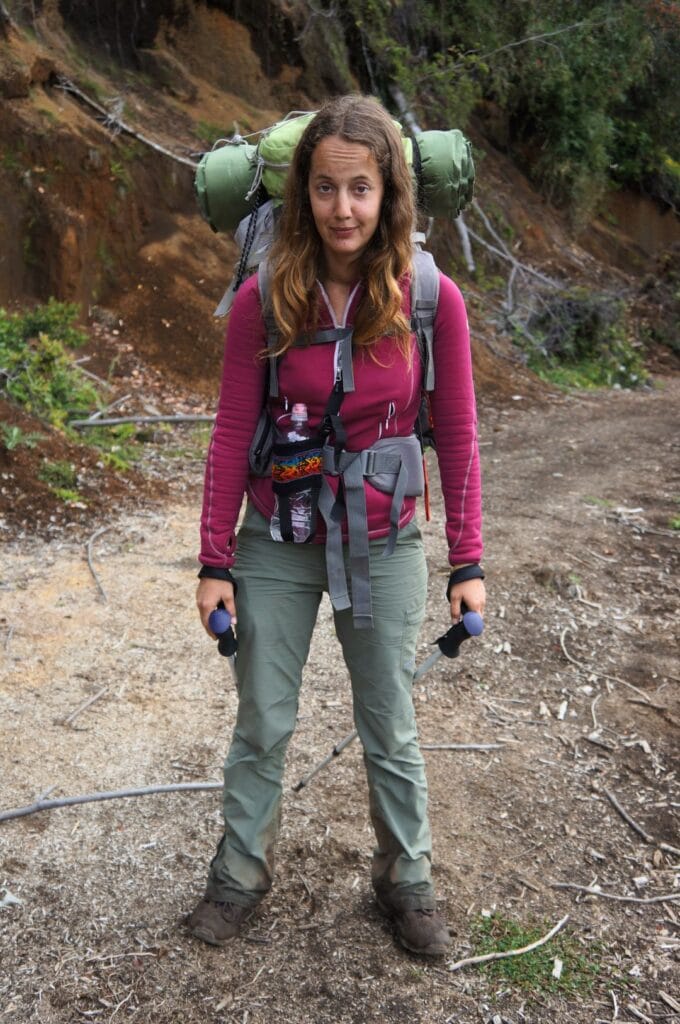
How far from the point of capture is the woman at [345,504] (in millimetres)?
2500

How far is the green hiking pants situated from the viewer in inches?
106

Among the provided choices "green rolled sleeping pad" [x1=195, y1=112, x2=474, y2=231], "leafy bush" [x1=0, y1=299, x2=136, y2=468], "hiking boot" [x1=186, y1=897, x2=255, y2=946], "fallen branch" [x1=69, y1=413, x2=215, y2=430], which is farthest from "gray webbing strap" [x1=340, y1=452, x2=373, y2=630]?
"fallen branch" [x1=69, y1=413, x2=215, y2=430]

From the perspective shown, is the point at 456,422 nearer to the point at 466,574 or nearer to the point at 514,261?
the point at 466,574

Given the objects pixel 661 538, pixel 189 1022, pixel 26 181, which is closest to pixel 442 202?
pixel 189 1022

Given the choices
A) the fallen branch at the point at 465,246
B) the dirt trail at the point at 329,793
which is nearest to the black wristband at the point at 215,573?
the dirt trail at the point at 329,793

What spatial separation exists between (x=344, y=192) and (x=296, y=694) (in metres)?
1.33

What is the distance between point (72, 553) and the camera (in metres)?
5.88

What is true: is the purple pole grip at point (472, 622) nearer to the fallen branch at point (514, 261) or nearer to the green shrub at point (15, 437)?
the green shrub at point (15, 437)

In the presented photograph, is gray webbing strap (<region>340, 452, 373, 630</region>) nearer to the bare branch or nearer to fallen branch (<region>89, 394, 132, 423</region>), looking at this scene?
fallen branch (<region>89, 394, 132, 423</region>)

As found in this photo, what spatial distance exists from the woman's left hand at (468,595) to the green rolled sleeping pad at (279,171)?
42.4 inches

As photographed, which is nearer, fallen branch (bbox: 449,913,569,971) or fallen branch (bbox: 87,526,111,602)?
fallen branch (bbox: 449,913,569,971)

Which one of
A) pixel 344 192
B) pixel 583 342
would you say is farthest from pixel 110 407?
pixel 583 342

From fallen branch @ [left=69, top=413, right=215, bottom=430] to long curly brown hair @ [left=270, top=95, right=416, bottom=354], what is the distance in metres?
5.38

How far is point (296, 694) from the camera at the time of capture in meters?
2.81
